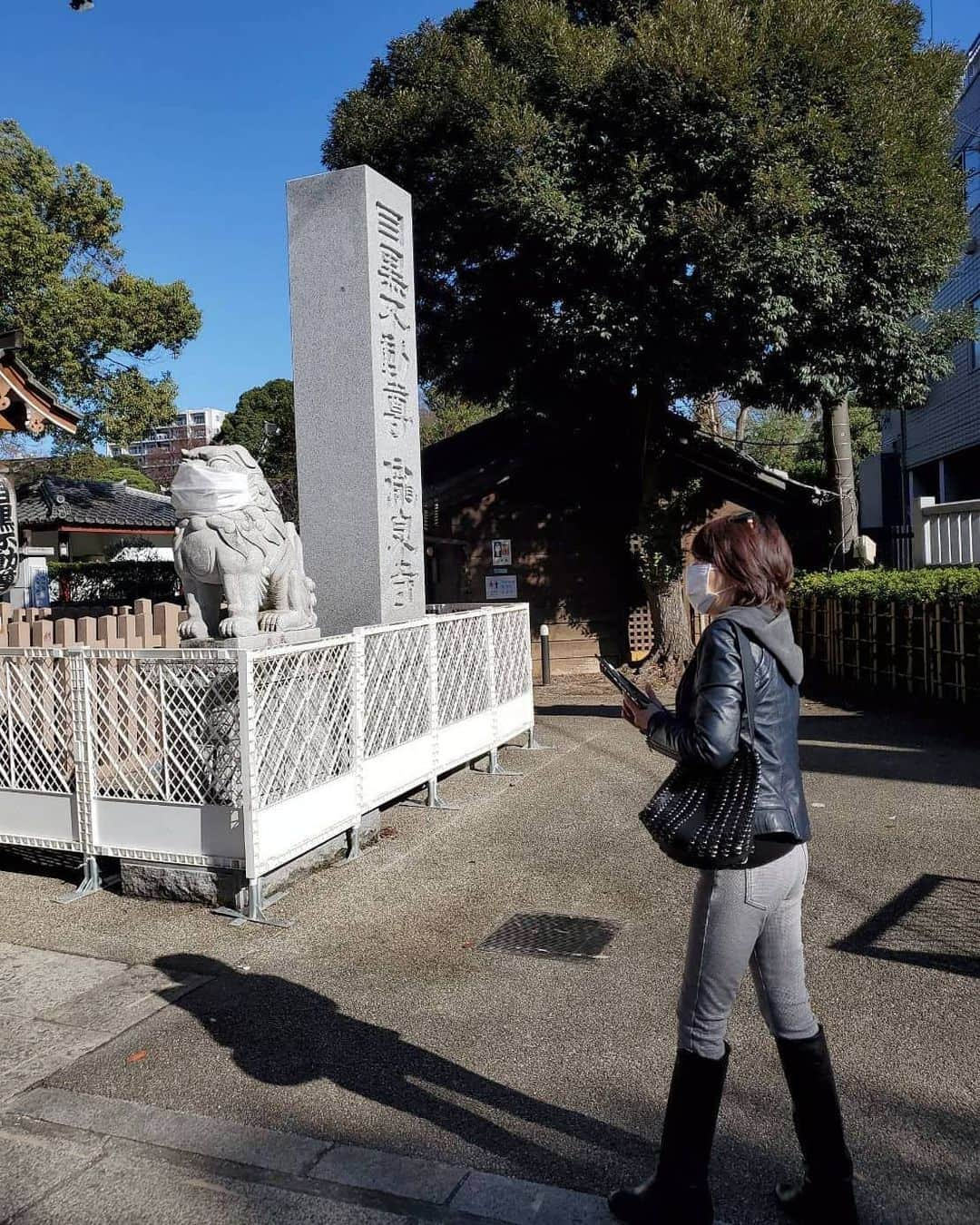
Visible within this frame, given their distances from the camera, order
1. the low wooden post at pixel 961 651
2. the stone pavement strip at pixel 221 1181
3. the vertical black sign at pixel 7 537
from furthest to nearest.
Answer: the low wooden post at pixel 961 651 < the vertical black sign at pixel 7 537 < the stone pavement strip at pixel 221 1181

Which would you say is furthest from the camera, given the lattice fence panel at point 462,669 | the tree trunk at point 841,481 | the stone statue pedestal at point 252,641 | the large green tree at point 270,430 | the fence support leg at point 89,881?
the large green tree at point 270,430

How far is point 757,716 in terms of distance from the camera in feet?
8.78

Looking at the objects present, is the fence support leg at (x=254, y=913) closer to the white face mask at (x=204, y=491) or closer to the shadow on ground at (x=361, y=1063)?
the shadow on ground at (x=361, y=1063)

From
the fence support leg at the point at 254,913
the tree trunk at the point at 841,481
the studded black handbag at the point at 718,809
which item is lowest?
the fence support leg at the point at 254,913

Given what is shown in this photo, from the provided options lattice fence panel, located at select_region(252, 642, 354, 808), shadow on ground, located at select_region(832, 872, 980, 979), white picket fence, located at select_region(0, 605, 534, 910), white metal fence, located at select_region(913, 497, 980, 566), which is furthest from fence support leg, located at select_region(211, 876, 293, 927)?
white metal fence, located at select_region(913, 497, 980, 566)

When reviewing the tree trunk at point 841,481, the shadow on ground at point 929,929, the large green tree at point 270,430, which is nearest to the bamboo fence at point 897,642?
the tree trunk at point 841,481

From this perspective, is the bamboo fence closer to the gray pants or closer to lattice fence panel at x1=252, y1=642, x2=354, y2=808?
lattice fence panel at x1=252, y1=642, x2=354, y2=808

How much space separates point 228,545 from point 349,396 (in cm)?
212

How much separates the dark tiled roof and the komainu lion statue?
16.0 metres

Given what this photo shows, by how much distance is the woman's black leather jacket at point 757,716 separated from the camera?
2.63m

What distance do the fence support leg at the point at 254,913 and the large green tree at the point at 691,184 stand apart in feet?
28.9

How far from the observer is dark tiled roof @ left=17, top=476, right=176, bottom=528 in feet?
73.8

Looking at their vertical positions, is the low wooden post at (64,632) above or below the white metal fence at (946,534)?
below

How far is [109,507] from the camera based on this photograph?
2397 cm
